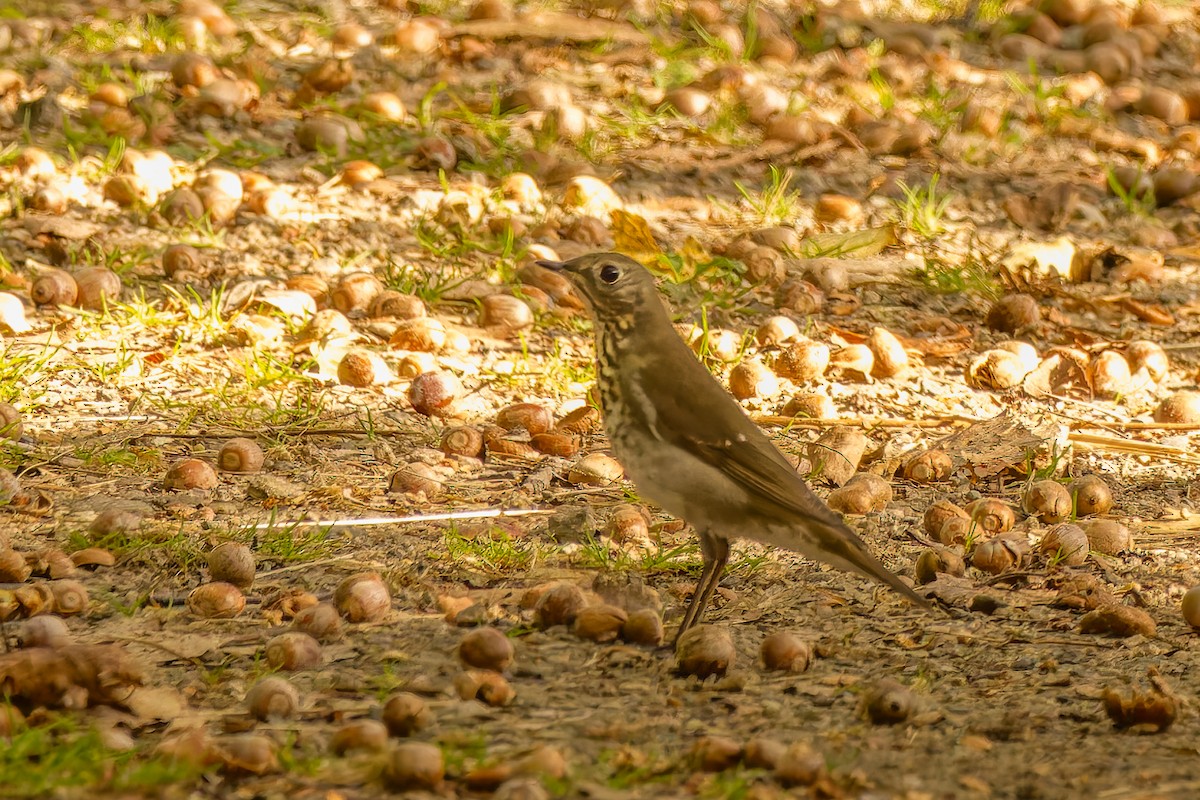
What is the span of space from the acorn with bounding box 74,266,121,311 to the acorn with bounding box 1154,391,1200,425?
11.8ft

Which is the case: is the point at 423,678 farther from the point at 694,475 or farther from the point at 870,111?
the point at 870,111

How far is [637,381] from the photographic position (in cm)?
329

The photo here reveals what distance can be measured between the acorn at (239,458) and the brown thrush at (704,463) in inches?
49.3

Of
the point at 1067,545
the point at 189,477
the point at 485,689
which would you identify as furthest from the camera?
the point at 189,477

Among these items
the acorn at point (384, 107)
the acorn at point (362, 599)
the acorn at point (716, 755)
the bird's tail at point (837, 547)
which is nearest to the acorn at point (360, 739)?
the acorn at point (716, 755)

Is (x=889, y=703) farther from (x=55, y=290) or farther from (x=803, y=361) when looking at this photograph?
(x=55, y=290)

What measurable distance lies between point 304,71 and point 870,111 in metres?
2.85

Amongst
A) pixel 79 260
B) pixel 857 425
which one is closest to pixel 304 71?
pixel 79 260

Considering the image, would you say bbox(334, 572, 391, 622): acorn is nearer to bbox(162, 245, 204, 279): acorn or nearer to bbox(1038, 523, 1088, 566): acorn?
bbox(1038, 523, 1088, 566): acorn

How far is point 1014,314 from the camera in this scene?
5387 mm

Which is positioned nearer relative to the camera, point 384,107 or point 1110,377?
point 1110,377

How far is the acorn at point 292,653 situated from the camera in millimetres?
3000

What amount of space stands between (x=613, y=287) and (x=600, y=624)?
775 millimetres

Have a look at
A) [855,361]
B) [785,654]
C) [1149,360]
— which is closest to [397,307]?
[855,361]
